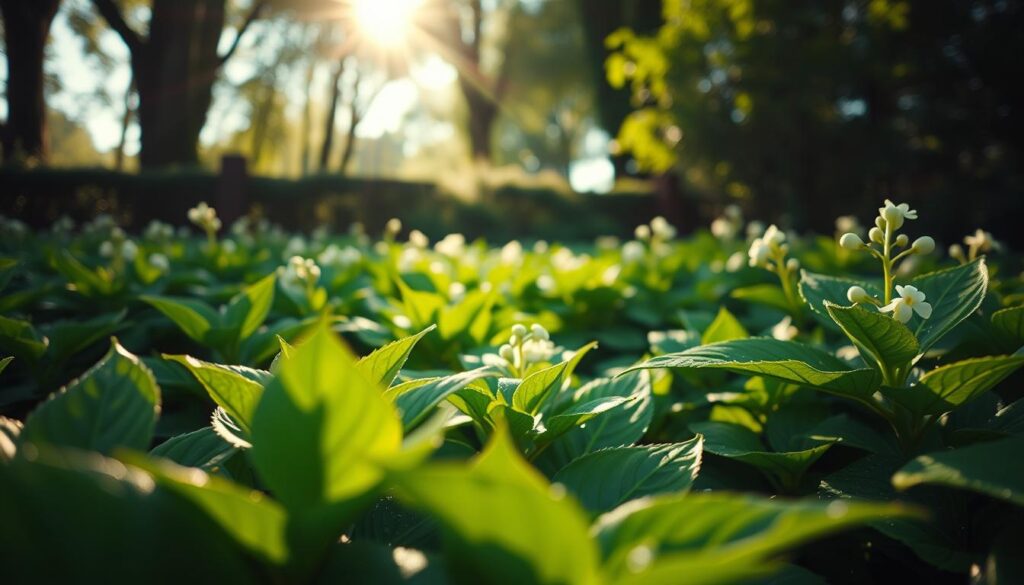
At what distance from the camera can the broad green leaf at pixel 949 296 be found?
4.55 ft

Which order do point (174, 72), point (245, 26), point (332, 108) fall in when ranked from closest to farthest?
point (174, 72) → point (245, 26) → point (332, 108)

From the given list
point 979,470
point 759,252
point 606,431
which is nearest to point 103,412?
point 606,431

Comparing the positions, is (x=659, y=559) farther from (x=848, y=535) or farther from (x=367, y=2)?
(x=367, y=2)

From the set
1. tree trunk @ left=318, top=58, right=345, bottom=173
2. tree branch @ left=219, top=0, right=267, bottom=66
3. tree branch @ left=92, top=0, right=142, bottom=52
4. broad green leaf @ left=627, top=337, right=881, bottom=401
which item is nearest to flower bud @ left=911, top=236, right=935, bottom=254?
broad green leaf @ left=627, top=337, right=881, bottom=401

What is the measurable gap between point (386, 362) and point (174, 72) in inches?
720

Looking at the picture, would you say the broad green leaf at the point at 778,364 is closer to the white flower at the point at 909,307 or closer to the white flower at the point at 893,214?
the white flower at the point at 909,307

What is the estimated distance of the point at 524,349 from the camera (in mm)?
1845

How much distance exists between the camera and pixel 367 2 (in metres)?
22.4

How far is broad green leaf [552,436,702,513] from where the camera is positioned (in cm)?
110

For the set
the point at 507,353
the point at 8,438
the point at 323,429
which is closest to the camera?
the point at 323,429

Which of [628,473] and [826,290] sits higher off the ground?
[826,290]

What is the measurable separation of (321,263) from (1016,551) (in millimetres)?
4182

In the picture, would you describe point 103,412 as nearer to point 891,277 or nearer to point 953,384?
point 953,384

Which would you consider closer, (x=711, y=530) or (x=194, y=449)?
(x=711, y=530)
